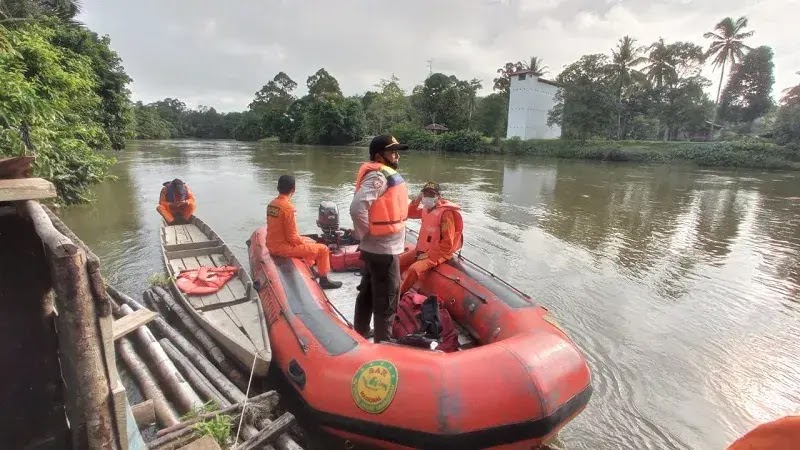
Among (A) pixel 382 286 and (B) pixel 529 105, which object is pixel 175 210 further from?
(B) pixel 529 105

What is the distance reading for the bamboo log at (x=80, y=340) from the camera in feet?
4.12

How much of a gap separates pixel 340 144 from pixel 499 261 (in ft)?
144

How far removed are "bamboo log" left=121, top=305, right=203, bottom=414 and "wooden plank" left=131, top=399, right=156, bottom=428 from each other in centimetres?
24

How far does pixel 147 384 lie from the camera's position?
3.19 meters

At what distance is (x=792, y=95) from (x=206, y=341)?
3661 centimetres

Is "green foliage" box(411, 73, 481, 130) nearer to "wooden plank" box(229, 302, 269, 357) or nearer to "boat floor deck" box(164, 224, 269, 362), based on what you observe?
"boat floor deck" box(164, 224, 269, 362)

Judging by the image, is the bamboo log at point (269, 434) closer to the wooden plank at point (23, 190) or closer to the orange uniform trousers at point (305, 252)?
the wooden plank at point (23, 190)

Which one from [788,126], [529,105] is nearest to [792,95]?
[788,126]

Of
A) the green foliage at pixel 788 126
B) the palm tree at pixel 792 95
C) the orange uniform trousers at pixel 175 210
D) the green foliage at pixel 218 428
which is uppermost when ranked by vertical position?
the palm tree at pixel 792 95

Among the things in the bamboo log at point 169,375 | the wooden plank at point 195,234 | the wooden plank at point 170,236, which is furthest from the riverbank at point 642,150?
the bamboo log at point 169,375

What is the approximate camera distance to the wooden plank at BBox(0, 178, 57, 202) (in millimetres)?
1418

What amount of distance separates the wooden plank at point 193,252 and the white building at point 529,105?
3691 centimetres

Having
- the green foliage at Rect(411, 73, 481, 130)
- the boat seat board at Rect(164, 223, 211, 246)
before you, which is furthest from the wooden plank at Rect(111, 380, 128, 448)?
the green foliage at Rect(411, 73, 481, 130)

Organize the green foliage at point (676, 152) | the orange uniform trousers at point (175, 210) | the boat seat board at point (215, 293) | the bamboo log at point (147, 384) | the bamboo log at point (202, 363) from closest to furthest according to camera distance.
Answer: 1. the bamboo log at point (147, 384)
2. the bamboo log at point (202, 363)
3. the boat seat board at point (215, 293)
4. the orange uniform trousers at point (175, 210)
5. the green foliage at point (676, 152)
